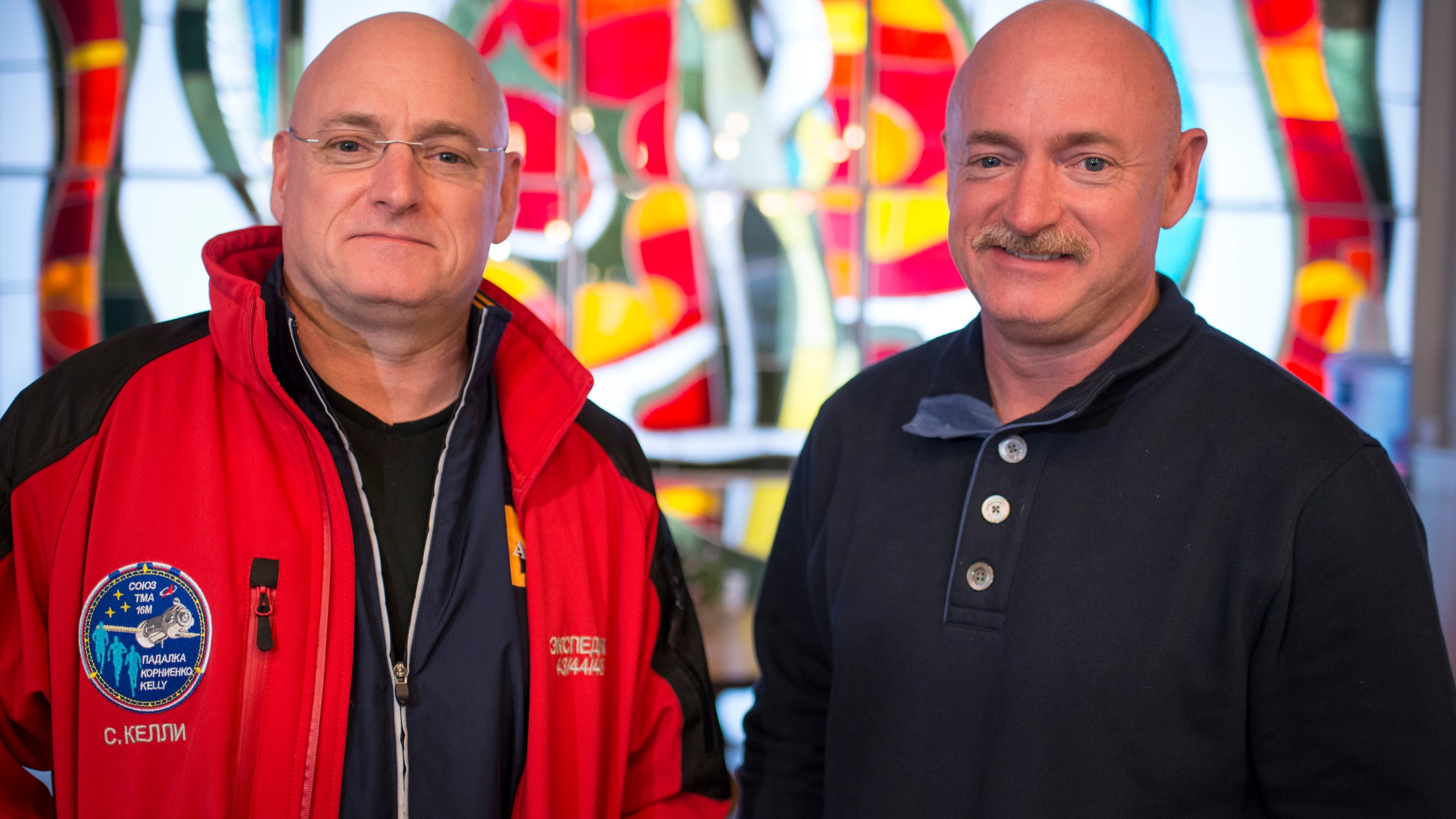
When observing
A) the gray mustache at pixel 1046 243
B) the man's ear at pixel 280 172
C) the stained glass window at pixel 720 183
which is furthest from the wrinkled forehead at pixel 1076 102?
the stained glass window at pixel 720 183

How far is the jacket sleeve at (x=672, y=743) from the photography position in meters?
1.33

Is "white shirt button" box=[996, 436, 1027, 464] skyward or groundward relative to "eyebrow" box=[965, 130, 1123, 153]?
groundward

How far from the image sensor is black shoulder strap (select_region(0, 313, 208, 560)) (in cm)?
110

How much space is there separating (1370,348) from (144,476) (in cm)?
488

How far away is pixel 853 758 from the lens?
124 centimetres

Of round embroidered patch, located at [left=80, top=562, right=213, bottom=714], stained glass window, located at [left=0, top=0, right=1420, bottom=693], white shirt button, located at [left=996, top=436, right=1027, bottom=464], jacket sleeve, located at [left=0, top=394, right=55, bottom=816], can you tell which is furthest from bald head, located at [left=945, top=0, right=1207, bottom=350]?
stained glass window, located at [left=0, top=0, right=1420, bottom=693]

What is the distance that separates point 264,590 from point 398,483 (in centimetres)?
20

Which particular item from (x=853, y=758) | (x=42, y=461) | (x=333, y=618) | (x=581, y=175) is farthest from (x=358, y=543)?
(x=581, y=175)

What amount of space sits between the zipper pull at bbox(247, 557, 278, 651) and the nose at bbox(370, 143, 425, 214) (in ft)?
1.41

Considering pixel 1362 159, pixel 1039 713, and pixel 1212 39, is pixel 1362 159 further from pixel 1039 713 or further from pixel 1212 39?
pixel 1039 713

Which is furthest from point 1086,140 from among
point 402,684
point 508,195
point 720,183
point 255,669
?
point 720,183

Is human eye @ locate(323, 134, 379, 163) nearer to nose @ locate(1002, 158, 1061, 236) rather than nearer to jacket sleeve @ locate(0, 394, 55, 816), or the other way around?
jacket sleeve @ locate(0, 394, 55, 816)

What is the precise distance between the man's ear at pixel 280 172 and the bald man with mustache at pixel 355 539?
0.04 feet

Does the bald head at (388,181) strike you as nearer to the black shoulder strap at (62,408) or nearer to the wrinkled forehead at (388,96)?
the wrinkled forehead at (388,96)
